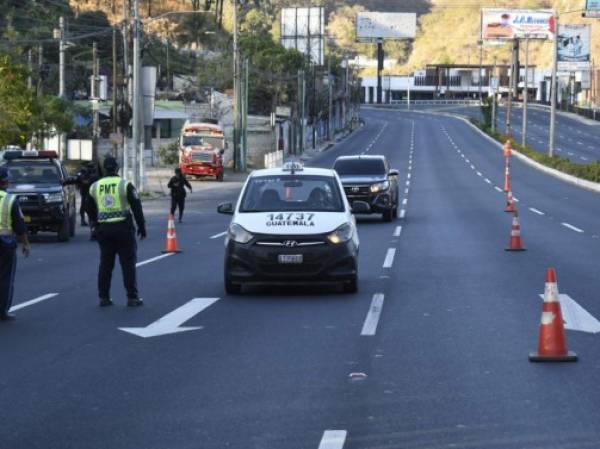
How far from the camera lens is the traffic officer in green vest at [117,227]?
14922 millimetres

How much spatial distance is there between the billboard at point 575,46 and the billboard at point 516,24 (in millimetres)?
1916

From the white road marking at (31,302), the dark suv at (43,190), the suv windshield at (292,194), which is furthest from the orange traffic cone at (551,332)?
the dark suv at (43,190)

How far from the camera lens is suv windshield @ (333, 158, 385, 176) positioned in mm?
34438

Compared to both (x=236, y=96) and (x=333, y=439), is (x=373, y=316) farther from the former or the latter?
(x=236, y=96)

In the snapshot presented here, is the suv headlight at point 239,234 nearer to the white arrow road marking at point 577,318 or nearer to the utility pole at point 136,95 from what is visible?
the white arrow road marking at point 577,318

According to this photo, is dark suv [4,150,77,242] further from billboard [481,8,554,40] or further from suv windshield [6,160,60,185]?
billboard [481,8,554,40]

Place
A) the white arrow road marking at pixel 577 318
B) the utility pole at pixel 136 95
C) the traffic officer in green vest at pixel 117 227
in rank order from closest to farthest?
the white arrow road marking at pixel 577 318, the traffic officer in green vest at pixel 117 227, the utility pole at pixel 136 95

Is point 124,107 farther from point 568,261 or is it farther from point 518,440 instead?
point 518,440

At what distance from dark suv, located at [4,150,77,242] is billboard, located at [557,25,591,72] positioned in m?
111

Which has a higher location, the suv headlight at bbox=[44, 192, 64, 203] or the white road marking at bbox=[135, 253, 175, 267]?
the suv headlight at bbox=[44, 192, 64, 203]

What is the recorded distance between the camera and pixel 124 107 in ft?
199

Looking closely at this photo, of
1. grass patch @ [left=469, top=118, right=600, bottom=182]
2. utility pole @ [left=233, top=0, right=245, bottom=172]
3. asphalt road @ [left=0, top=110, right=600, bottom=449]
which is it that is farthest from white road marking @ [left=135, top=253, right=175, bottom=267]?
utility pole @ [left=233, top=0, right=245, bottom=172]

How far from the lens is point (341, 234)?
16.0 m

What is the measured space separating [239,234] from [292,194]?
1.35 m
